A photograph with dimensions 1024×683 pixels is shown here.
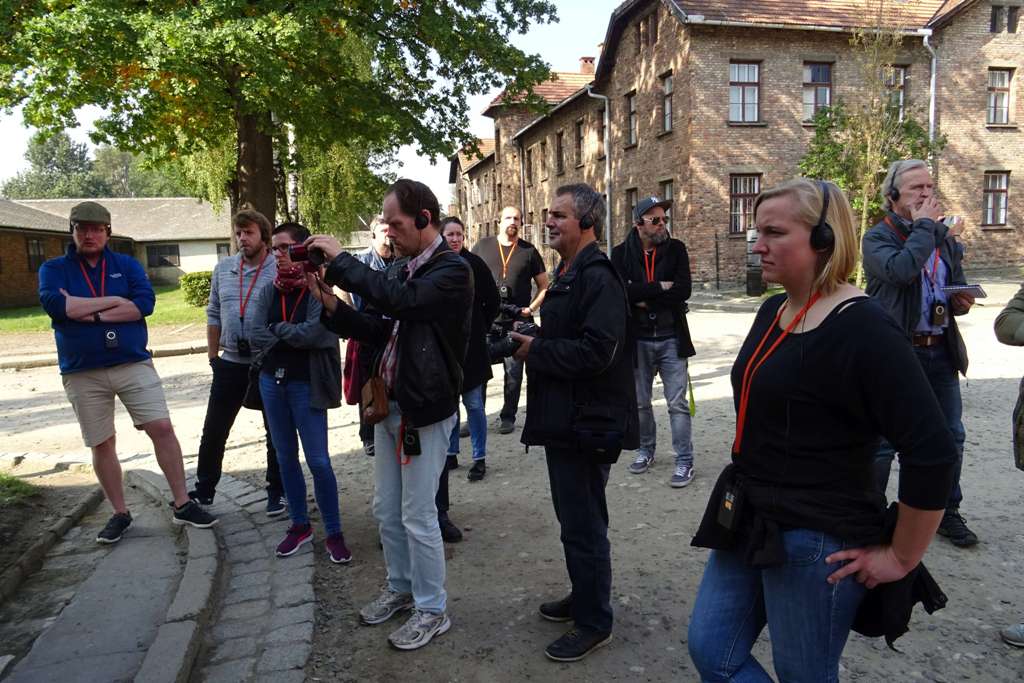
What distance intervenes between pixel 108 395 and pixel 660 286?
391cm

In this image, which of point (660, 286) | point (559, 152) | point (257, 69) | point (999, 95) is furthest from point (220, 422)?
point (559, 152)

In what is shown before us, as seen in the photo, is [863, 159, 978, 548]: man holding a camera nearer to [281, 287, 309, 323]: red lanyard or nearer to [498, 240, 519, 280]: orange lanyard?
[281, 287, 309, 323]: red lanyard

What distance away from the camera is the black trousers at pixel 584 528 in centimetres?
322

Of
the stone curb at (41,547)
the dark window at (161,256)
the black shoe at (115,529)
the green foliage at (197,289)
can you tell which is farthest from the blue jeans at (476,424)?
the dark window at (161,256)

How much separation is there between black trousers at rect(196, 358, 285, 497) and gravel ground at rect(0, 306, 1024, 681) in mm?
722

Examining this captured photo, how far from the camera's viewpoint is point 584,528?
3242 millimetres

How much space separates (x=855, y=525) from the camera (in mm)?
1875

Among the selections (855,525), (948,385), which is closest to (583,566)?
(855,525)

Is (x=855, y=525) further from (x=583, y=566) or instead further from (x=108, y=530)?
(x=108, y=530)

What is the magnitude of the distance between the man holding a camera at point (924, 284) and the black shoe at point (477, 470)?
3.02 metres

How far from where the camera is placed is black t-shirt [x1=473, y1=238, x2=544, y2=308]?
271 inches

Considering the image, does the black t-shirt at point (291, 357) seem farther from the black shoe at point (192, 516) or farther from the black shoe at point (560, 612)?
the black shoe at point (560, 612)

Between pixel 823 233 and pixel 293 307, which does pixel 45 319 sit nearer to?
pixel 293 307

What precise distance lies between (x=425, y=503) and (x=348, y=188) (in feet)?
72.3
